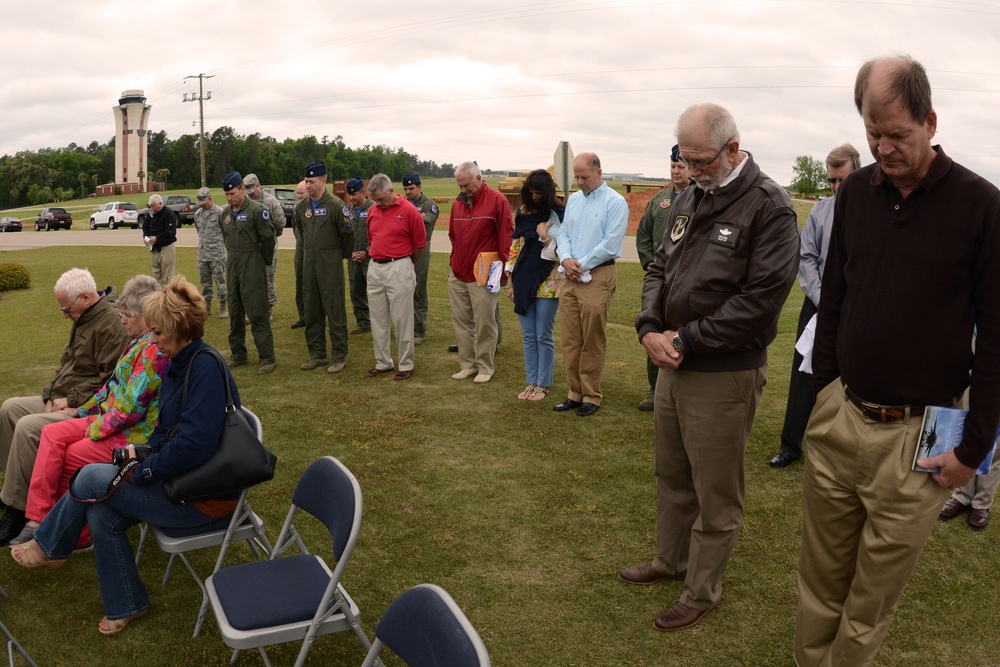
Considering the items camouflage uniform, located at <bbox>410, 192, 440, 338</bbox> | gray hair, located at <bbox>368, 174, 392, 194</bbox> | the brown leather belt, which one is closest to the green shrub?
camouflage uniform, located at <bbox>410, 192, 440, 338</bbox>

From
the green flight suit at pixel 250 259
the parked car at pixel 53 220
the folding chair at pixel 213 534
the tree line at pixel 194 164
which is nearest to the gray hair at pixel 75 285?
the folding chair at pixel 213 534

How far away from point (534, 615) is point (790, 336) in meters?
8.10

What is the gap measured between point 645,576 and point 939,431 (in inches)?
72.5

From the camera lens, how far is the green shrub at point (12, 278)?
1512cm

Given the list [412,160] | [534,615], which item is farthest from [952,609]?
[412,160]

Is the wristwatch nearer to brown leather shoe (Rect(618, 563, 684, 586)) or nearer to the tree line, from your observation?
brown leather shoe (Rect(618, 563, 684, 586))

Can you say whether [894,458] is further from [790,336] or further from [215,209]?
[215,209]

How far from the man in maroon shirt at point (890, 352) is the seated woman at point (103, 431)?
315cm

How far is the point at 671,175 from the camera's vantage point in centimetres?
596

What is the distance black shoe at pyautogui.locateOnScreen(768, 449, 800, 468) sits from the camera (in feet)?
17.9

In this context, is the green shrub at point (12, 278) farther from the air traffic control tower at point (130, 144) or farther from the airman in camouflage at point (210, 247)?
the air traffic control tower at point (130, 144)

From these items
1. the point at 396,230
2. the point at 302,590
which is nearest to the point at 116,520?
the point at 302,590

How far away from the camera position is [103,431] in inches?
161

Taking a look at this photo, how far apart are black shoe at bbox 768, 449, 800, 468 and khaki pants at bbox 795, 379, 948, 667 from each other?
7.97ft
